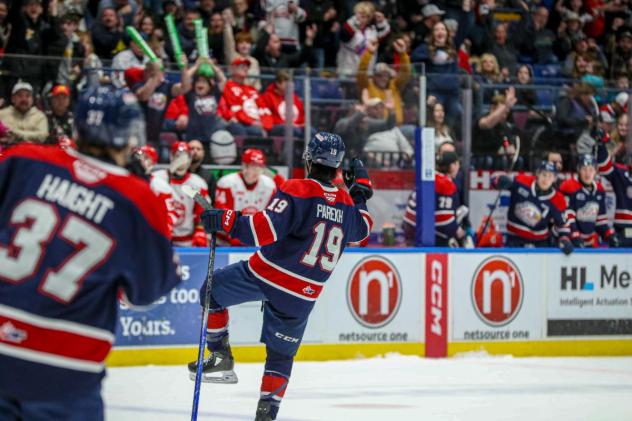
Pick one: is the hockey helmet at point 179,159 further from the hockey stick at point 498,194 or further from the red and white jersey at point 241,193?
the hockey stick at point 498,194

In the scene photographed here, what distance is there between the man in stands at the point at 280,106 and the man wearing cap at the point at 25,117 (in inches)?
70.1

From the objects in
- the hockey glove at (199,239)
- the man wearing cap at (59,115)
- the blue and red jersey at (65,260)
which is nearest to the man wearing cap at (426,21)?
the hockey glove at (199,239)

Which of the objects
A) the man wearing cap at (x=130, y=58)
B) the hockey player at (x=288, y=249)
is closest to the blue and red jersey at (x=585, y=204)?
the man wearing cap at (x=130, y=58)

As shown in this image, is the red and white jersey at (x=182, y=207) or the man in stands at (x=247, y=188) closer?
the red and white jersey at (x=182, y=207)

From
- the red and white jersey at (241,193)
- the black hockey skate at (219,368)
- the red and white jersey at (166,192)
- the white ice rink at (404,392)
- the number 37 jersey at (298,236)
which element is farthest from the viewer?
the red and white jersey at (241,193)

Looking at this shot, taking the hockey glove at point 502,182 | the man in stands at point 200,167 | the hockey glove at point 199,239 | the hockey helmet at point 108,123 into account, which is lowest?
the hockey glove at point 199,239

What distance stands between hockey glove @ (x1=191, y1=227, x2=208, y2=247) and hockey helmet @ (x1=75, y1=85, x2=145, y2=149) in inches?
217

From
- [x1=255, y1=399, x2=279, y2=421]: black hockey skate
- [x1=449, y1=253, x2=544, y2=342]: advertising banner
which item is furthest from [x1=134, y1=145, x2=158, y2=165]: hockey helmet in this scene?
[x1=255, y1=399, x2=279, y2=421]: black hockey skate

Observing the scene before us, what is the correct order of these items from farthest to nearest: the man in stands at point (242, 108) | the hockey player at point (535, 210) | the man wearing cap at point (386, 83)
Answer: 1. the hockey player at point (535, 210)
2. the man wearing cap at point (386, 83)
3. the man in stands at point (242, 108)

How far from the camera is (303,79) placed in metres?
8.60

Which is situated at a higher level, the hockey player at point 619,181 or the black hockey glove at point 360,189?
the black hockey glove at point 360,189

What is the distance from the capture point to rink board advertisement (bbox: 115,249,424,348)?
7.99 meters

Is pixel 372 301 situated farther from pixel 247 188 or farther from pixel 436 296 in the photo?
pixel 247 188

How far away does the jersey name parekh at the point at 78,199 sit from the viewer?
106 inches
